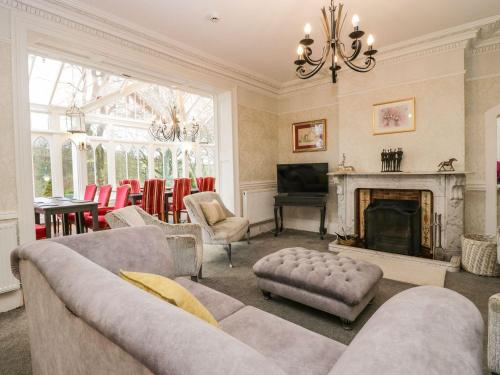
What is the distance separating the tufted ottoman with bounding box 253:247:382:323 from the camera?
1.92 metres

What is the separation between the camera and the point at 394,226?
12.4 ft

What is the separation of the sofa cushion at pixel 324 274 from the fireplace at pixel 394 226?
1761 mm

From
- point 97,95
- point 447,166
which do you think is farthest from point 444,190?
point 97,95

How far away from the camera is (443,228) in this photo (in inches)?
135

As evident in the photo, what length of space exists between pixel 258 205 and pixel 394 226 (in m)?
2.23

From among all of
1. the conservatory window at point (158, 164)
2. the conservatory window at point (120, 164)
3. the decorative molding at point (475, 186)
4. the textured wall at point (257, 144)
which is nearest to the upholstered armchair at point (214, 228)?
the textured wall at point (257, 144)

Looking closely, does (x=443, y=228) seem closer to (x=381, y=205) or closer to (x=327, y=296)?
(x=381, y=205)

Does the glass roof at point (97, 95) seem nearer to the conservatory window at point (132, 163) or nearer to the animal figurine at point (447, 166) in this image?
the conservatory window at point (132, 163)

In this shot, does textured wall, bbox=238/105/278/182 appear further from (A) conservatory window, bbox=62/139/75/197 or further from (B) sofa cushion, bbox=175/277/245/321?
(A) conservatory window, bbox=62/139/75/197

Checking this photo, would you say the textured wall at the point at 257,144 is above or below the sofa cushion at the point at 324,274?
above

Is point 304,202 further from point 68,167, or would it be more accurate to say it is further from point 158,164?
point 68,167

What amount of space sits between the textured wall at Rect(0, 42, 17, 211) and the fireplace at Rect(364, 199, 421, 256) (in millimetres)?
4115

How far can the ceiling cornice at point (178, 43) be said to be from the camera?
2570 mm

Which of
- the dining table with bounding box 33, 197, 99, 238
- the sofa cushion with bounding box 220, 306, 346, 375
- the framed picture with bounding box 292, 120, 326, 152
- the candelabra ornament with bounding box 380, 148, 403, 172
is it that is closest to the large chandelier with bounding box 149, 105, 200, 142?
the framed picture with bounding box 292, 120, 326, 152
